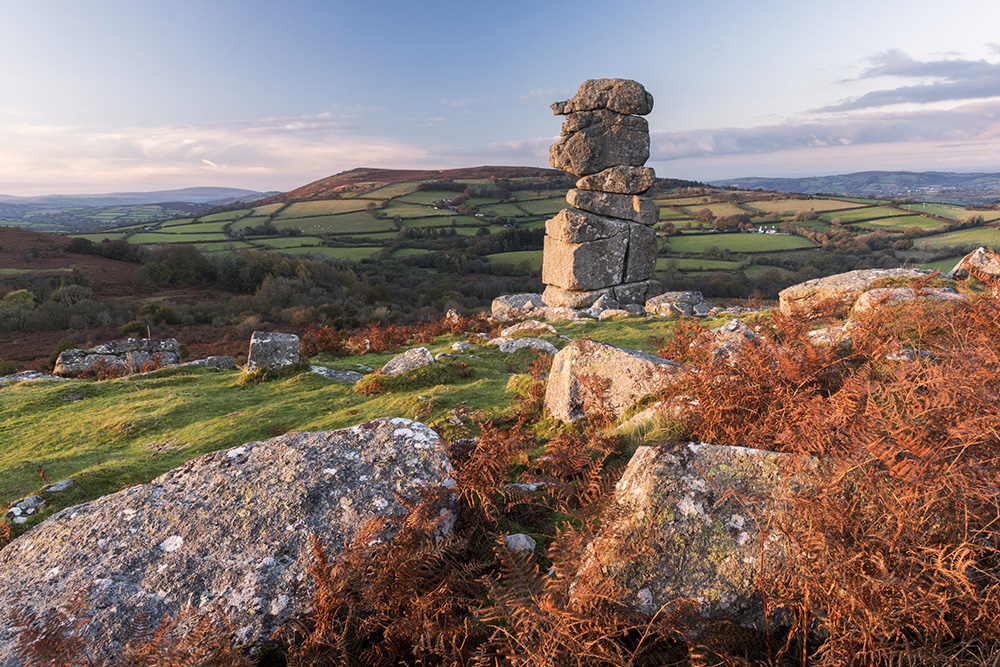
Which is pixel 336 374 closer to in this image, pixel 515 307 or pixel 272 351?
pixel 272 351

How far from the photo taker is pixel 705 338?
5941 mm

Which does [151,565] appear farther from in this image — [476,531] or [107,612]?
[476,531]

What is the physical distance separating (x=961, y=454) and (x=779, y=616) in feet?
4.29

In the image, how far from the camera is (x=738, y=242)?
71625mm

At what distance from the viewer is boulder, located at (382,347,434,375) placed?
1000 cm

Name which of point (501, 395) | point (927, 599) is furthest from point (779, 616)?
point (501, 395)

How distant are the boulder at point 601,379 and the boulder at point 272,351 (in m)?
8.54

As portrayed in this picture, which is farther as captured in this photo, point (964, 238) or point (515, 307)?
point (964, 238)

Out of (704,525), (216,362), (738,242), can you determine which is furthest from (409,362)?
(738,242)

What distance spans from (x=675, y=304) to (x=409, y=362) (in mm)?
13741

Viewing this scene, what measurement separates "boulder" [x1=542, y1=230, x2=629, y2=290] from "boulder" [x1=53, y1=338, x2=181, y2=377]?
52.4 ft

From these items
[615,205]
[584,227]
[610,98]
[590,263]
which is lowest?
[590,263]

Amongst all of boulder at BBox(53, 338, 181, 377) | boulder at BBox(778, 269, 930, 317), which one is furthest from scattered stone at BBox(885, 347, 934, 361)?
boulder at BBox(53, 338, 181, 377)

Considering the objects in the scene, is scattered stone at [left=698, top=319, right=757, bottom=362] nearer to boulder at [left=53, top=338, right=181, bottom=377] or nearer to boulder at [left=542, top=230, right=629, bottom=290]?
boulder at [left=542, top=230, right=629, bottom=290]
